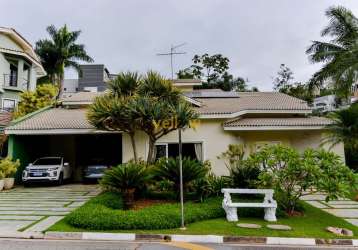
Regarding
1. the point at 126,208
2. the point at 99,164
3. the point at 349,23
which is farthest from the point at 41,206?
the point at 349,23

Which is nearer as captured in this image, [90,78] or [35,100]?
[35,100]

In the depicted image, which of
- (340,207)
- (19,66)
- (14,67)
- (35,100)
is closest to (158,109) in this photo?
(340,207)

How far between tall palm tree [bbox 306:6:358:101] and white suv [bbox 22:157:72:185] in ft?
51.6

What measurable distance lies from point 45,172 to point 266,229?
1253 cm

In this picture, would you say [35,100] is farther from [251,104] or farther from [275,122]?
[275,122]

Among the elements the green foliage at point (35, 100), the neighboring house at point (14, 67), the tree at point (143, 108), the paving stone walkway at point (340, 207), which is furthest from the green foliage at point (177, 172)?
the neighboring house at point (14, 67)

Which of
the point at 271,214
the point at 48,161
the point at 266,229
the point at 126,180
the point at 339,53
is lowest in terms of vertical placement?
the point at 266,229

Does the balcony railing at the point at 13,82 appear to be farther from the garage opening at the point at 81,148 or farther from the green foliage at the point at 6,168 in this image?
the green foliage at the point at 6,168

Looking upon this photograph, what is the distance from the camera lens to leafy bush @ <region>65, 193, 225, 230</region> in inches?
329

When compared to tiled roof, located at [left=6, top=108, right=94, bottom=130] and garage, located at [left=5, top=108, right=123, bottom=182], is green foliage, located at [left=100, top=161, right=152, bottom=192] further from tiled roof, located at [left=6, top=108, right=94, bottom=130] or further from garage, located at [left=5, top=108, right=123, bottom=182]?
tiled roof, located at [left=6, top=108, right=94, bottom=130]

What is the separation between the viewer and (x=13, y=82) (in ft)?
90.0

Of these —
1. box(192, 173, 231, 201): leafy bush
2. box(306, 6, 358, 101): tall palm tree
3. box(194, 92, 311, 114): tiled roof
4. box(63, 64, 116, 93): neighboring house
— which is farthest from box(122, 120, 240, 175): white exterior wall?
box(63, 64, 116, 93): neighboring house

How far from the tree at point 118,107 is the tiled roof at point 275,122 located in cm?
493

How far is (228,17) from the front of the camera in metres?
17.0
